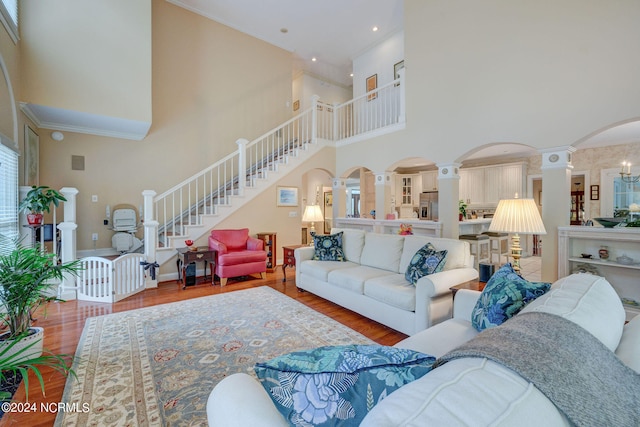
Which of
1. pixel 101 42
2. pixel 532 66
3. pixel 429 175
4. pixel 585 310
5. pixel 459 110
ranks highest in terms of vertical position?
pixel 101 42

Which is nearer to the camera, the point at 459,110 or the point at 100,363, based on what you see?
the point at 100,363

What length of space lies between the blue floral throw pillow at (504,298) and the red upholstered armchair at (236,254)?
12.2 ft

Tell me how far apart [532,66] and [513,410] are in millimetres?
4960

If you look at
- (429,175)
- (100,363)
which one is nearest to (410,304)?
(100,363)

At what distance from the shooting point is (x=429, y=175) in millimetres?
8789

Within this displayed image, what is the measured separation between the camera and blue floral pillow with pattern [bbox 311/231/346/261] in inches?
163

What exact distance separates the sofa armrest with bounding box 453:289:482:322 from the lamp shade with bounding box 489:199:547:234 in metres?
0.72

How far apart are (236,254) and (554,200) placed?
4721mm

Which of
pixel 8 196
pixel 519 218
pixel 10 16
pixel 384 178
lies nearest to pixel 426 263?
pixel 519 218

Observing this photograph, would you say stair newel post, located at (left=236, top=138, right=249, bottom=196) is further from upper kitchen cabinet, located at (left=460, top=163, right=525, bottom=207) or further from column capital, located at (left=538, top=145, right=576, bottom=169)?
upper kitchen cabinet, located at (left=460, top=163, right=525, bottom=207)

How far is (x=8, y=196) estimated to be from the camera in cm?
339

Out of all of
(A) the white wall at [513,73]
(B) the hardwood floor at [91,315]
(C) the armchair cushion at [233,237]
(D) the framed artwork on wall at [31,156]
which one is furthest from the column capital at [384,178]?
(D) the framed artwork on wall at [31,156]

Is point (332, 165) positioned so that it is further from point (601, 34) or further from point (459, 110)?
point (601, 34)

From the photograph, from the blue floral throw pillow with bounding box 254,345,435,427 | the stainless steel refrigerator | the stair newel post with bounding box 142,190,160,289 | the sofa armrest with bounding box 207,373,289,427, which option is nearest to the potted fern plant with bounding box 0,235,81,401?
the sofa armrest with bounding box 207,373,289,427
